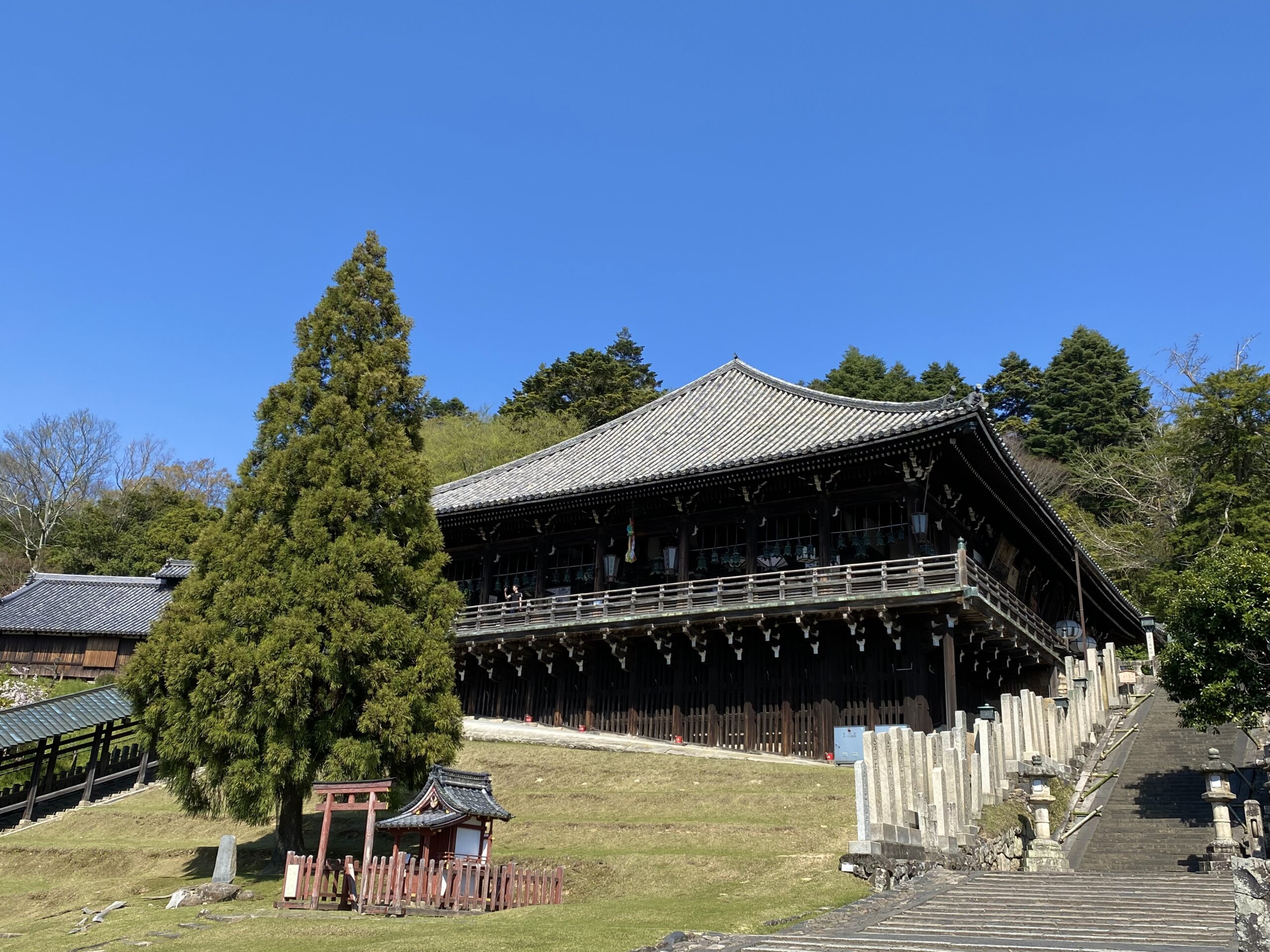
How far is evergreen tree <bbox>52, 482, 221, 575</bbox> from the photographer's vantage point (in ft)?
183

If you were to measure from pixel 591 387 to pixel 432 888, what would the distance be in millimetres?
54698

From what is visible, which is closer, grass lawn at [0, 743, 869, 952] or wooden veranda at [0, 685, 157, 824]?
grass lawn at [0, 743, 869, 952]

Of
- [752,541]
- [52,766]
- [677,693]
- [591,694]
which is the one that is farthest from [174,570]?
[752,541]

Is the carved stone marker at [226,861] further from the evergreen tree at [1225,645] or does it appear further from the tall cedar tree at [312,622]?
the evergreen tree at [1225,645]

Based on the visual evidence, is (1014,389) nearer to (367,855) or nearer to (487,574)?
(487,574)

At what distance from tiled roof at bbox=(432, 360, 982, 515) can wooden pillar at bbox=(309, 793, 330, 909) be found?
1447 cm

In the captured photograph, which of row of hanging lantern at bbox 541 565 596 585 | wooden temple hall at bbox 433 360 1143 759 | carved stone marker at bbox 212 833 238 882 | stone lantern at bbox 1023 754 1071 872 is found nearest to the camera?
carved stone marker at bbox 212 833 238 882

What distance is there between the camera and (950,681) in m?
23.7

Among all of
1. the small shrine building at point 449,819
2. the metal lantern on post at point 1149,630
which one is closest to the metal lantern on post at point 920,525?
the small shrine building at point 449,819

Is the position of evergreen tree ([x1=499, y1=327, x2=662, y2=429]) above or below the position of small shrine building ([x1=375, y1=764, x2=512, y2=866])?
above

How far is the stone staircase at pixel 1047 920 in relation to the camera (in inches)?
350

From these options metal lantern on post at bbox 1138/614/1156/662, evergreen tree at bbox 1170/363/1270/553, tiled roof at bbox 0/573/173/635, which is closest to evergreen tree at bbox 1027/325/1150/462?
evergreen tree at bbox 1170/363/1270/553

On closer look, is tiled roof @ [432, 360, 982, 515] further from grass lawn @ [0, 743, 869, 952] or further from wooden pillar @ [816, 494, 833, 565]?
grass lawn @ [0, 743, 869, 952]

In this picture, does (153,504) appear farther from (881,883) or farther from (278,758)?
(881,883)
